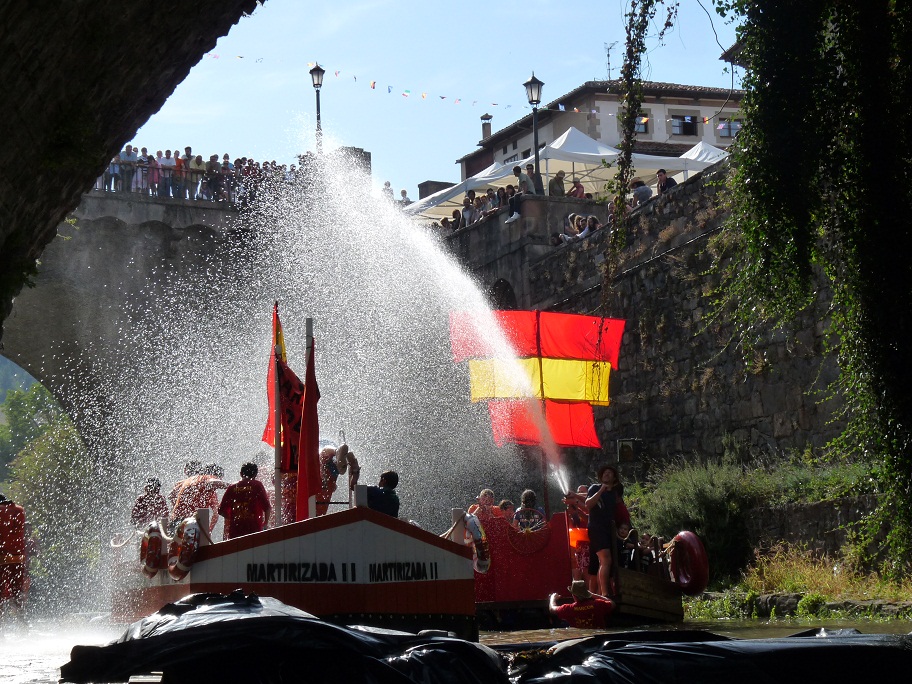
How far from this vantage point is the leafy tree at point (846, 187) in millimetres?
6184

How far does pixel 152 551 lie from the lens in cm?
1127

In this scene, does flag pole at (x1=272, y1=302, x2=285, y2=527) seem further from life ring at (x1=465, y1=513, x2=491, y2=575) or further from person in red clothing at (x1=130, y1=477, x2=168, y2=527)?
person in red clothing at (x1=130, y1=477, x2=168, y2=527)

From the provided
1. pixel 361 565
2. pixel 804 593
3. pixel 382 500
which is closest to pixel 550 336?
pixel 804 593

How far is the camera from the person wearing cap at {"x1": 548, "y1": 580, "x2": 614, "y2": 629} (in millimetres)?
11234

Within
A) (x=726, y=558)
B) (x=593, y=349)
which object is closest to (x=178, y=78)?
(x=726, y=558)

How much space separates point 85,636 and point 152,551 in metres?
4.05

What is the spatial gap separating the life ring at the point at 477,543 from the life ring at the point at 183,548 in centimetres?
256

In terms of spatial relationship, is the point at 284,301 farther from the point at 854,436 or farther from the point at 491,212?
the point at 854,436

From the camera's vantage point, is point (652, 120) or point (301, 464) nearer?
point (301, 464)

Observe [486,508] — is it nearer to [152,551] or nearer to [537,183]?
[152,551]

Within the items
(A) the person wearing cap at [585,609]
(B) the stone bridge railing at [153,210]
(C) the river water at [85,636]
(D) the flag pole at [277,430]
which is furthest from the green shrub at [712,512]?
(B) the stone bridge railing at [153,210]

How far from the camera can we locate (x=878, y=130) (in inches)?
248

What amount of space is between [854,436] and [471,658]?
3051 mm

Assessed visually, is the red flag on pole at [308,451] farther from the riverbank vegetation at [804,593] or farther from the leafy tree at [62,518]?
the leafy tree at [62,518]
